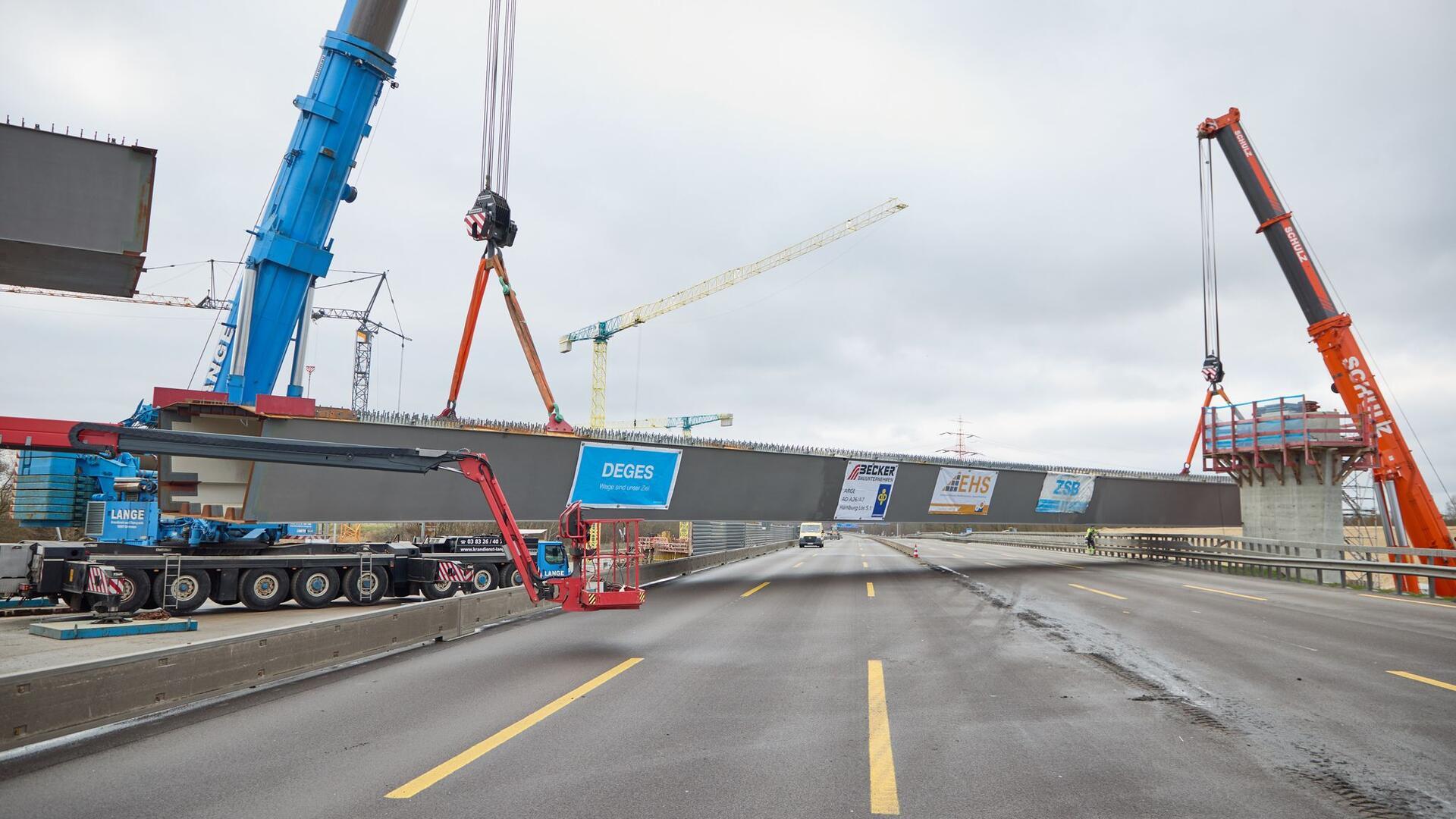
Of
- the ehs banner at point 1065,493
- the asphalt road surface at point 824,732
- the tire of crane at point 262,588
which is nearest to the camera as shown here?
the asphalt road surface at point 824,732

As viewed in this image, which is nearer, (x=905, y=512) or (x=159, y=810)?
(x=159, y=810)

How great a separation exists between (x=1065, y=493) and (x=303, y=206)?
30.8 meters

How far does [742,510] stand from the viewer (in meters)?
25.6

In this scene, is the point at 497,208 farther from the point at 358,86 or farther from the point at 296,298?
the point at 296,298

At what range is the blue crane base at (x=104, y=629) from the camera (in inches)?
473

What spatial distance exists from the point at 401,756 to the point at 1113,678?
761 cm

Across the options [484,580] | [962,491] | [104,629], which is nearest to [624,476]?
[484,580]

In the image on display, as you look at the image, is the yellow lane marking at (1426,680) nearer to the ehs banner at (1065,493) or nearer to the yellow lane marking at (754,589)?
the yellow lane marking at (754,589)

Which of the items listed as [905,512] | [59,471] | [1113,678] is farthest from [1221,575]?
[59,471]

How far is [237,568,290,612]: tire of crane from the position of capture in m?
17.3

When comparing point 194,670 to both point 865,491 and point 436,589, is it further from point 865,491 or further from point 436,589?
point 865,491

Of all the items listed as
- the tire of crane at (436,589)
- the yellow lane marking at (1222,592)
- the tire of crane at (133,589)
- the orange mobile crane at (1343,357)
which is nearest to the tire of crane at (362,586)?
the tire of crane at (436,589)

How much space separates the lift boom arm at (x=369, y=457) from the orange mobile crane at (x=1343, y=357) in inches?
1090

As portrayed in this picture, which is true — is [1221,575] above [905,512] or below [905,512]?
below
